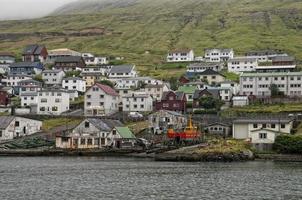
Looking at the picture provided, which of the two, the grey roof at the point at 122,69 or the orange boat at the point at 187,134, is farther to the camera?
the grey roof at the point at 122,69

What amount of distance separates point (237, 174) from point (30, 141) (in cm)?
4125

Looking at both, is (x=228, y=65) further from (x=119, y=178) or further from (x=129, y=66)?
(x=119, y=178)

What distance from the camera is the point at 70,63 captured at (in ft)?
473

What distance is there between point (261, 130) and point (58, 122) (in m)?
37.3

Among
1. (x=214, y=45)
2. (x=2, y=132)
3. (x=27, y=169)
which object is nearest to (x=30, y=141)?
(x=2, y=132)

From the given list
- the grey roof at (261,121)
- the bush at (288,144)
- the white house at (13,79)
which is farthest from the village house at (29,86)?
the bush at (288,144)

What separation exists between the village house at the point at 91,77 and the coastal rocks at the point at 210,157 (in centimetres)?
6061

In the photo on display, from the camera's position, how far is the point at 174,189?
43.9 m

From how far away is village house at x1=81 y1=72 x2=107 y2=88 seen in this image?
129675 millimetres

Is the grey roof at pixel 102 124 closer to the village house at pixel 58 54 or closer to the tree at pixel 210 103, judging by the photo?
the tree at pixel 210 103

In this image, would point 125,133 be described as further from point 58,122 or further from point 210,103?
point 210,103

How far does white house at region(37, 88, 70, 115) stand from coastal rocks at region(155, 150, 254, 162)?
130 feet

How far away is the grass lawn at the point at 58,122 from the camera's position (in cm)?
9358

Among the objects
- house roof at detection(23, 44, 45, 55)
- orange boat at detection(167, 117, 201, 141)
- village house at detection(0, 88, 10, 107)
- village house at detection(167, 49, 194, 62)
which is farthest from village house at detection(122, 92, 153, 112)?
house roof at detection(23, 44, 45, 55)
